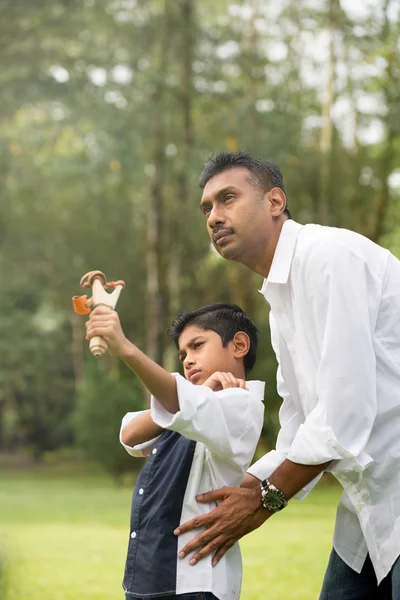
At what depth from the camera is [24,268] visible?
2950 cm

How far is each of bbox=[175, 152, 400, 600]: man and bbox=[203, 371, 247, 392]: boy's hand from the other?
171 millimetres

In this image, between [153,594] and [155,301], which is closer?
[153,594]

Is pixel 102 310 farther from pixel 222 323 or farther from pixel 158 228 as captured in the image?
pixel 158 228

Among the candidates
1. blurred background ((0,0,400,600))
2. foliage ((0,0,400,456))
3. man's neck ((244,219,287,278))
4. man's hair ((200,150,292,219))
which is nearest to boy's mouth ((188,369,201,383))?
man's neck ((244,219,287,278))

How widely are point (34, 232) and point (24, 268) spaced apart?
1.19 meters

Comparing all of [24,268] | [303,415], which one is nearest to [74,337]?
[24,268]

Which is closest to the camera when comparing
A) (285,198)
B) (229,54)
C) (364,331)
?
(364,331)

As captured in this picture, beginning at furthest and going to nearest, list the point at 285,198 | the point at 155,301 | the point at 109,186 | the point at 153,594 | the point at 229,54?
1. the point at 109,186
2. the point at 229,54
3. the point at 155,301
4. the point at 285,198
5. the point at 153,594

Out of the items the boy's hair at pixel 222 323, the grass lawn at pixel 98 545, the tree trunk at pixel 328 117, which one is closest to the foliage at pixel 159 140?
the tree trunk at pixel 328 117

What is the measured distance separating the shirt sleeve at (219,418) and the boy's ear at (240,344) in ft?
0.60

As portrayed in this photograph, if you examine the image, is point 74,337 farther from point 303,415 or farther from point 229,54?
point 303,415

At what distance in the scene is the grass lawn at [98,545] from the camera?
8055 millimetres

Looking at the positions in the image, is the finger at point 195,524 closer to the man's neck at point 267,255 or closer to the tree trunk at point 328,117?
the man's neck at point 267,255

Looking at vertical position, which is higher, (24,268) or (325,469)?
(24,268)
